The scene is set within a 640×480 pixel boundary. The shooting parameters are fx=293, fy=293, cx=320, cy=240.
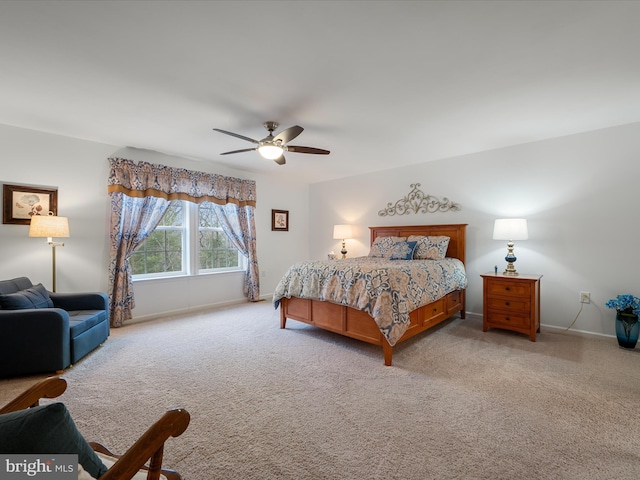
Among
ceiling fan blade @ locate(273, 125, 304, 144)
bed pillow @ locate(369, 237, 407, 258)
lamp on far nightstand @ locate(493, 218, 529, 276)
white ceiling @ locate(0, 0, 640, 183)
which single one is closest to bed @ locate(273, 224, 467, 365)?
lamp on far nightstand @ locate(493, 218, 529, 276)

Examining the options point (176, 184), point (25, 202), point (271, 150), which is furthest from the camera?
point (176, 184)

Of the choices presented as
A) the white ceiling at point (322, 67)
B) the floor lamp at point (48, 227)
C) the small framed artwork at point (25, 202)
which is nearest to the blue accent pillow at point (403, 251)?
the white ceiling at point (322, 67)

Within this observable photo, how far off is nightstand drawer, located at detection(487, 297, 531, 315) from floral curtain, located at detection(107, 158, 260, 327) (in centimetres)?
403

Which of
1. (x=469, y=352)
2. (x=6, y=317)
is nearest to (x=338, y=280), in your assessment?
(x=469, y=352)

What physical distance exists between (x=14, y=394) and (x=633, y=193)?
19.9ft

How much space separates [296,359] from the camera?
2861mm

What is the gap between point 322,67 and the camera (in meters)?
2.16

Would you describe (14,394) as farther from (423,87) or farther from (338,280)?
(423,87)

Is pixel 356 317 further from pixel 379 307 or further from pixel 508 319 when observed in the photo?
pixel 508 319

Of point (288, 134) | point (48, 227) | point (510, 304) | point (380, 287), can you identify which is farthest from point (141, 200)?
point (510, 304)

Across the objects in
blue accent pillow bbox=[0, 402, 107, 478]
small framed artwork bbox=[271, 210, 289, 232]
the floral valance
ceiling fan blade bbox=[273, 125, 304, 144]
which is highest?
ceiling fan blade bbox=[273, 125, 304, 144]

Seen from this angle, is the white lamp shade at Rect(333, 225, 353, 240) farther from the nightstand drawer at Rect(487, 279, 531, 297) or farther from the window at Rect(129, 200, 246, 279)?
the nightstand drawer at Rect(487, 279, 531, 297)

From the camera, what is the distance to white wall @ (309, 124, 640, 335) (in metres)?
3.30

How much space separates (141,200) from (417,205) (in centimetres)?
421
